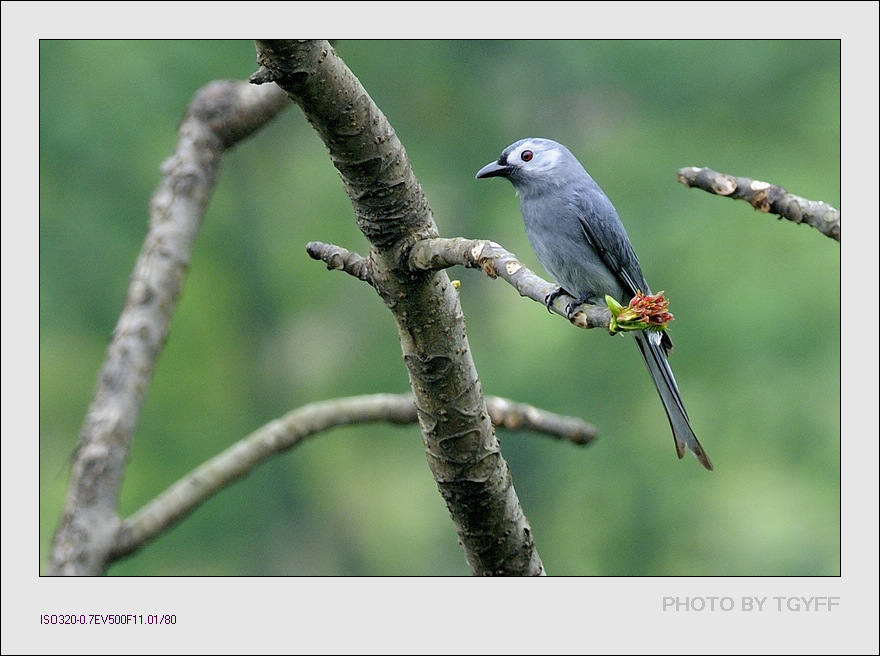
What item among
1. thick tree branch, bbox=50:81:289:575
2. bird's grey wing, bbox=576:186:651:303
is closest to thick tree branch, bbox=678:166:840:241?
bird's grey wing, bbox=576:186:651:303

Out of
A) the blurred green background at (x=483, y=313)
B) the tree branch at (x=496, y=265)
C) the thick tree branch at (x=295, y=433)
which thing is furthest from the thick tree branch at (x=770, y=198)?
the blurred green background at (x=483, y=313)

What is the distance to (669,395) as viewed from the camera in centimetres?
388

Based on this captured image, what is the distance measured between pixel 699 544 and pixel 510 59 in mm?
5100

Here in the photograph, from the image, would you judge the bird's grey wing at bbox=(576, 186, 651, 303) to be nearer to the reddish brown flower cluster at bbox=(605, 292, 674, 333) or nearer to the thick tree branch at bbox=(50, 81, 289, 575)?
the thick tree branch at bbox=(50, 81, 289, 575)

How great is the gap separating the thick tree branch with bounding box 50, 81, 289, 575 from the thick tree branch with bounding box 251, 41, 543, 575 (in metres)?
1.75

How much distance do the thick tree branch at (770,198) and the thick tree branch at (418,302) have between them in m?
0.79

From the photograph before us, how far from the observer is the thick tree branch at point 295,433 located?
415 centimetres

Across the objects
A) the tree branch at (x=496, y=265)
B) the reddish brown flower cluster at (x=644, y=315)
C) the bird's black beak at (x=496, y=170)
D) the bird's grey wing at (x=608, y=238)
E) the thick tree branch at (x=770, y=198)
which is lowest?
the reddish brown flower cluster at (x=644, y=315)

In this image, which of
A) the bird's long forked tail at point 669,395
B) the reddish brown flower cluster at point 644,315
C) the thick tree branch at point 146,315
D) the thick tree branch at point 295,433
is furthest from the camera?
the thick tree branch at point 295,433

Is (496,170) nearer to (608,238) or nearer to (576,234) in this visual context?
(576,234)

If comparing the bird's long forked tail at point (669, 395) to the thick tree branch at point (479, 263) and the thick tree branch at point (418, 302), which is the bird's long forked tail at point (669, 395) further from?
the thick tree branch at point (479, 263)

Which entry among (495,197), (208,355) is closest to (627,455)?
(495,197)

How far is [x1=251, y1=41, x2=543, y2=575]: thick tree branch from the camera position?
238 centimetres

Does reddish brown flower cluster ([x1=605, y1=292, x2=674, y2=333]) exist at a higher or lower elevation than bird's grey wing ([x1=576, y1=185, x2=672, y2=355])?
lower
